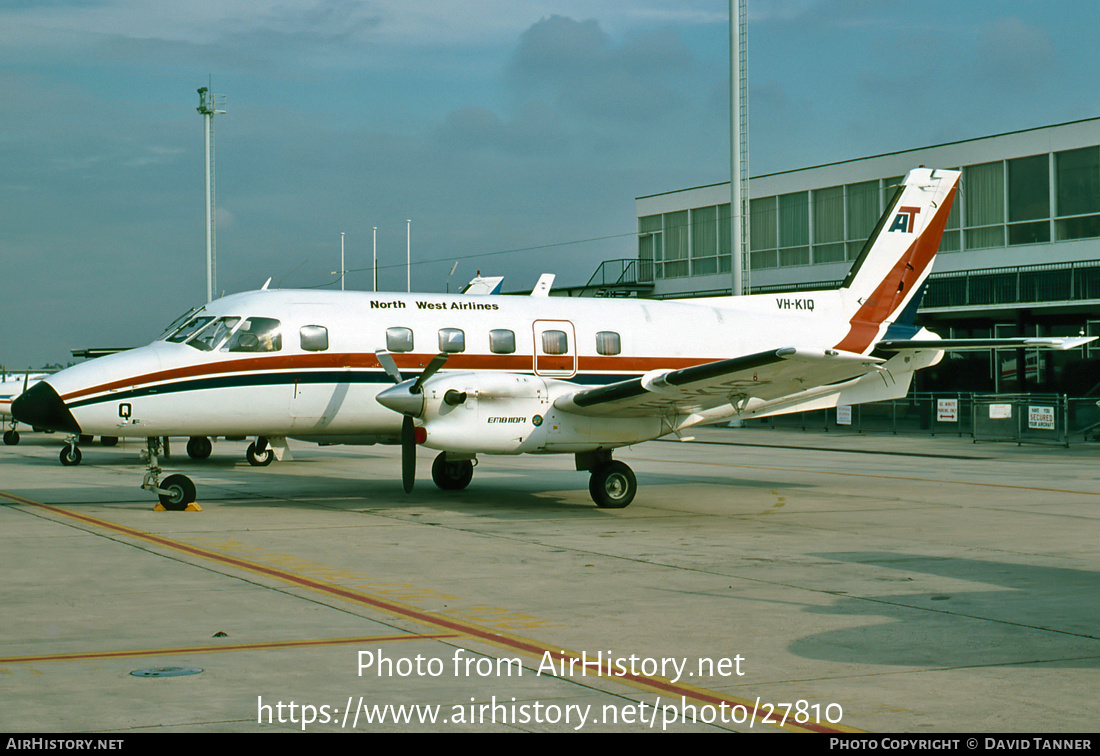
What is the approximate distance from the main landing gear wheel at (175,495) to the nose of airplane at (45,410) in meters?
1.54

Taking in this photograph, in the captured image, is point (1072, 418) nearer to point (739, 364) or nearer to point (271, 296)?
point (739, 364)

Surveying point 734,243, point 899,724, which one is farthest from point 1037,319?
point 899,724

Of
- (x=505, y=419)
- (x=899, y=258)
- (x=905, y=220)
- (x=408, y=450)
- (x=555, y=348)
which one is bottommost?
(x=408, y=450)

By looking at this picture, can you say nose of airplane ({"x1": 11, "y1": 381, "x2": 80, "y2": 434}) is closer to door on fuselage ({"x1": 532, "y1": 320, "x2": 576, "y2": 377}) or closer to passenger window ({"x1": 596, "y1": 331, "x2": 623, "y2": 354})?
door on fuselage ({"x1": 532, "y1": 320, "x2": 576, "y2": 377})

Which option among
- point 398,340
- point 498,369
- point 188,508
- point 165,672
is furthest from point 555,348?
point 165,672

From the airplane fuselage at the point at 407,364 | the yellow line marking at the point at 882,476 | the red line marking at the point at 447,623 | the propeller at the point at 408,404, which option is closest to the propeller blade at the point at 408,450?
the propeller at the point at 408,404

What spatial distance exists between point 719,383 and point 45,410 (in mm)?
9379

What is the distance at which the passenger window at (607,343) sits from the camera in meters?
18.7

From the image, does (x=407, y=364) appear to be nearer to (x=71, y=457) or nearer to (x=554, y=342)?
(x=554, y=342)

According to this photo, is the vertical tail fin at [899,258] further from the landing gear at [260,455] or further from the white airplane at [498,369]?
the landing gear at [260,455]

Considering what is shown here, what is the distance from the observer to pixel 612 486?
17031 mm

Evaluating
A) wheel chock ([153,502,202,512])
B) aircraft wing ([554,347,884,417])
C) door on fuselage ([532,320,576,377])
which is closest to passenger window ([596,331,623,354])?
door on fuselage ([532,320,576,377])

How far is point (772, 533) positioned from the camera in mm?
14219

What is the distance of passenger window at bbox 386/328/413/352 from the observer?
57.8 ft
